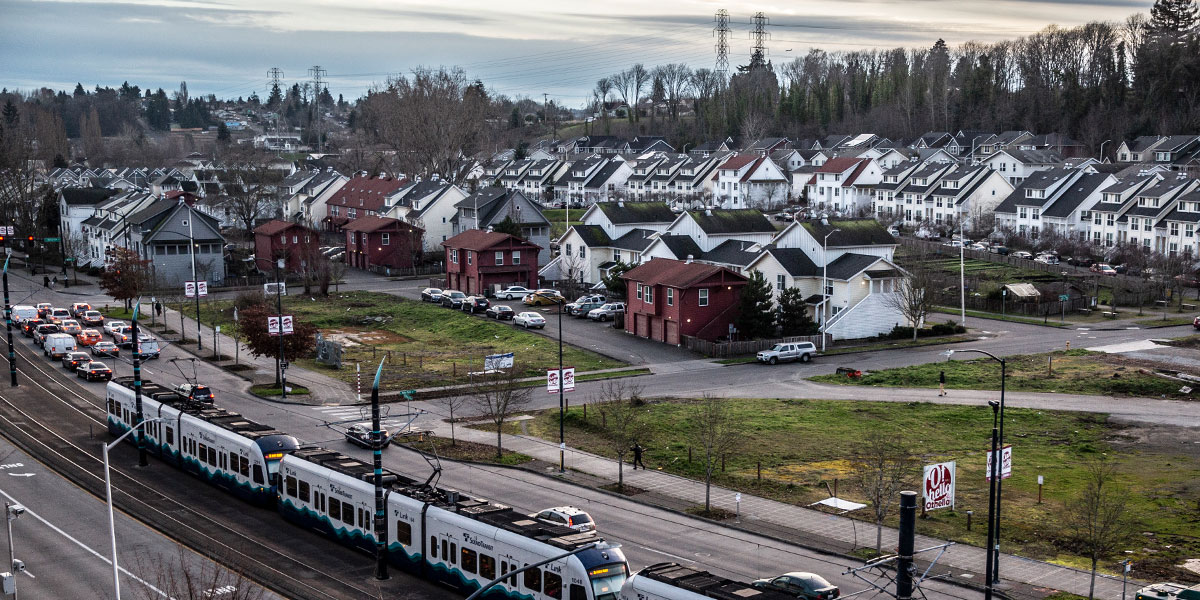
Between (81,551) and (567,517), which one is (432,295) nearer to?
(81,551)

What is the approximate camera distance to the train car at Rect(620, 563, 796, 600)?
23578mm

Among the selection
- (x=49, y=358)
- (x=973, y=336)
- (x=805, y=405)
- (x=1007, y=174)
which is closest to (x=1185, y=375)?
(x=973, y=336)

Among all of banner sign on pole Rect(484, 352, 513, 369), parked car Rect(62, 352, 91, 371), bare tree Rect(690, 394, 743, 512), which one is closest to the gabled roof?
bare tree Rect(690, 394, 743, 512)

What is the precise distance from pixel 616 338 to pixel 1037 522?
1620 inches

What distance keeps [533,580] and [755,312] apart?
44.9m

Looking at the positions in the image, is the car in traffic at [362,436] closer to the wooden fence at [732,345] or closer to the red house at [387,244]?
the wooden fence at [732,345]

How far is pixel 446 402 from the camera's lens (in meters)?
56.3

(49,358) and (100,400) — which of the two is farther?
(49,358)

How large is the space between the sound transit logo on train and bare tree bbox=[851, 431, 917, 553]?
1460mm

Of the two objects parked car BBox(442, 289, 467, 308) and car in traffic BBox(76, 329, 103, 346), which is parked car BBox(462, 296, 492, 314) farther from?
car in traffic BBox(76, 329, 103, 346)

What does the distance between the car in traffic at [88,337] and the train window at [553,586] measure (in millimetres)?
55235

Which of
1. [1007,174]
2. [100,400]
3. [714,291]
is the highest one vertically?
[1007,174]

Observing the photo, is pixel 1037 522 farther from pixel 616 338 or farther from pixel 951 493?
pixel 616 338

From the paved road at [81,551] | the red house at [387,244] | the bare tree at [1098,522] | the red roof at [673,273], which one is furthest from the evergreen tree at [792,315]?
the red house at [387,244]
